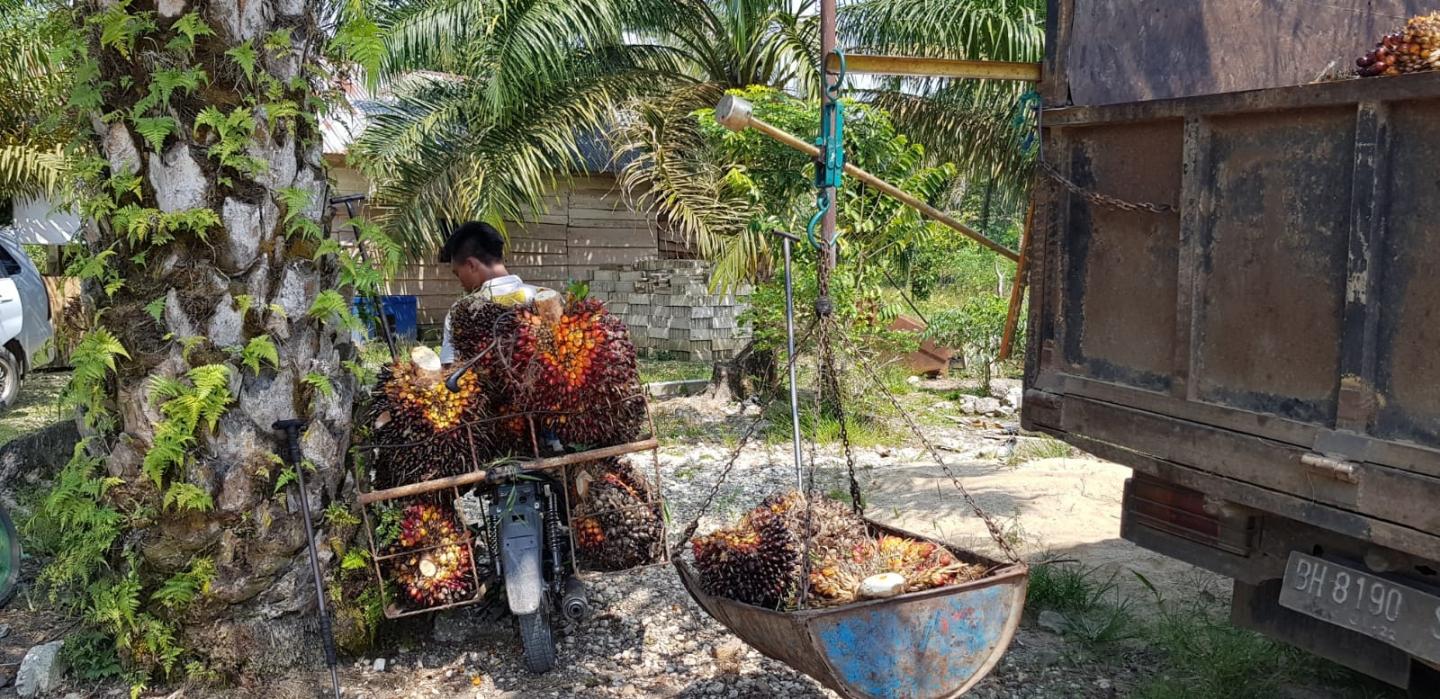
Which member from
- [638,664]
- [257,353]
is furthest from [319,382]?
[638,664]

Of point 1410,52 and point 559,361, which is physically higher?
point 1410,52

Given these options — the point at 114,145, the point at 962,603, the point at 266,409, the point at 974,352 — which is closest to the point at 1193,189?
the point at 962,603

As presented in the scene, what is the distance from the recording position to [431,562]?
3834 mm

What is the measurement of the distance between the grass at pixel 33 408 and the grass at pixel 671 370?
5.22 metres

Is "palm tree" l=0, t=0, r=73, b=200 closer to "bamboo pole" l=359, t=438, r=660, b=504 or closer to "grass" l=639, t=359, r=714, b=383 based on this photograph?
"grass" l=639, t=359, r=714, b=383

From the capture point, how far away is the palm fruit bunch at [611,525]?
13.5ft

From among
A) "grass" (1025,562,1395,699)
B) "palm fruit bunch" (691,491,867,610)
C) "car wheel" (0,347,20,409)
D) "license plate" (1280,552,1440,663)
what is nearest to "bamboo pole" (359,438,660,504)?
"palm fruit bunch" (691,491,867,610)

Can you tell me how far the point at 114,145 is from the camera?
356 centimetres

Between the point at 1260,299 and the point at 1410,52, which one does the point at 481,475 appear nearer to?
the point at 1260,299

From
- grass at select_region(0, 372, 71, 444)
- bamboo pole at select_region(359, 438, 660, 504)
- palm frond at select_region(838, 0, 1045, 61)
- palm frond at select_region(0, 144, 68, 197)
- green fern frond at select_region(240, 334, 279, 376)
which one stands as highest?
palm frond at select_region(838, 0, 1045, 61)

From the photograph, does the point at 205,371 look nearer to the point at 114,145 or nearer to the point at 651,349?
the point at 114,145

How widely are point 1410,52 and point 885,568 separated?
79.1 inches

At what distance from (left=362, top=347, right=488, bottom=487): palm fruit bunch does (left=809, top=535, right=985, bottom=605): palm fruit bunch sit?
145 cm

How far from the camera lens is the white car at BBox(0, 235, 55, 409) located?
9086mm
